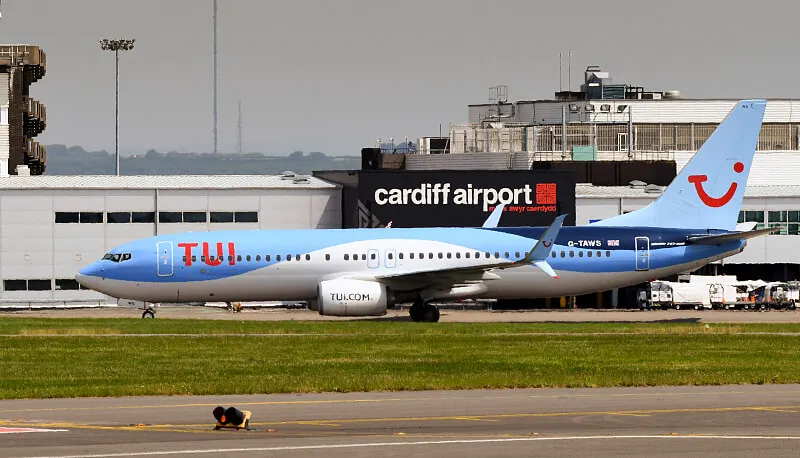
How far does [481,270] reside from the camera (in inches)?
2243

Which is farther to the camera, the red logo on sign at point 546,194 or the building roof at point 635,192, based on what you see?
the building roof at point 635,192

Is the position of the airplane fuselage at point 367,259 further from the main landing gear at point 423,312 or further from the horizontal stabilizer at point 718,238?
the main landing gear at point 423,312

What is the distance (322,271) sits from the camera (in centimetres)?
5912

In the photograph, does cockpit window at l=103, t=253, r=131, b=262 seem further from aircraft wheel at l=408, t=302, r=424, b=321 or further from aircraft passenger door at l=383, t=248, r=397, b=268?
aircraft wheel at l=408, t=302, r=424, b=321

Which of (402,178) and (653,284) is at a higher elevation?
(402,178)

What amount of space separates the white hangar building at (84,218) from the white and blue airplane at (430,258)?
62.4 feet

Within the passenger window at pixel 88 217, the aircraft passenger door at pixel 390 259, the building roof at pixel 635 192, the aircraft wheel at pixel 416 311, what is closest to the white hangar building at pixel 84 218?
the passenger window at pixel 88 217

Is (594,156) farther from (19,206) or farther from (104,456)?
(104,456)

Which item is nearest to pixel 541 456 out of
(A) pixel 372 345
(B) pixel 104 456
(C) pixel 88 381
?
(B) pixel 104 456

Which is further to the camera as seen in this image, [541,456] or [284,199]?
[284,199]

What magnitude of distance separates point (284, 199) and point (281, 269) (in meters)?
22.5

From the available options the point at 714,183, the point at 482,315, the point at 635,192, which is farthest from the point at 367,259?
the point at 635,192

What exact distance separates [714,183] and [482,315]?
1407cm

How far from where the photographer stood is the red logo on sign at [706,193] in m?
60.7
